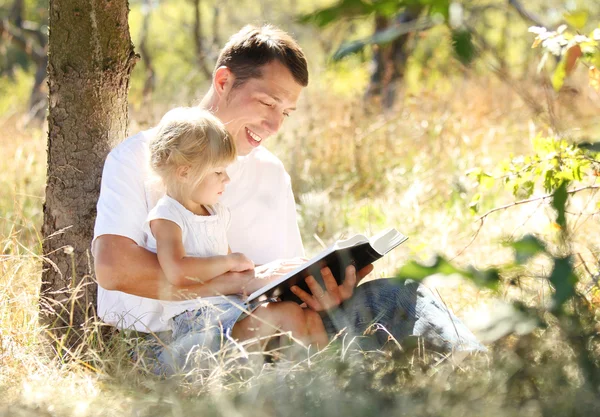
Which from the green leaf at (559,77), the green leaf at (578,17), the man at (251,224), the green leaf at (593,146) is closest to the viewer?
the green leaf at (578,17)

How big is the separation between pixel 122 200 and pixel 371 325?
0.92 m

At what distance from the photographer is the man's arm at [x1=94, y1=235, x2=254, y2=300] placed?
8.66 ft

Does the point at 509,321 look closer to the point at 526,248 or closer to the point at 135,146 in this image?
the point at 526,248

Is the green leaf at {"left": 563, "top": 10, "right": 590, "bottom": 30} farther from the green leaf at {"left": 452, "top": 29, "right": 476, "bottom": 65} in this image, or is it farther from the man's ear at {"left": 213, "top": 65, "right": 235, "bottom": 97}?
the man's ear at {"left": 213, "top": 65, "right": 235, "bottom": 97}

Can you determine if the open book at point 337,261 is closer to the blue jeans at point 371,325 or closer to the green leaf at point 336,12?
the blue jeans at point 371,325

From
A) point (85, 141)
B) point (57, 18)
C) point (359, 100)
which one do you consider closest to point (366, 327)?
point (85, 141)

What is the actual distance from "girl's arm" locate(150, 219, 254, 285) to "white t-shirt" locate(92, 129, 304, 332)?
0.14 m

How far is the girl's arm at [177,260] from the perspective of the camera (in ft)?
8.54

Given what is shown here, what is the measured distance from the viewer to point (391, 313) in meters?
2.84

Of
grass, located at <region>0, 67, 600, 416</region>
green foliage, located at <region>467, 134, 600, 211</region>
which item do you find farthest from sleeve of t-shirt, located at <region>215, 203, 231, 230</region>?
green foliage, located at <region>467, 134, 600, 211</region>

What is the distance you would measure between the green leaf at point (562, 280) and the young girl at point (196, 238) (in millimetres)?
1196

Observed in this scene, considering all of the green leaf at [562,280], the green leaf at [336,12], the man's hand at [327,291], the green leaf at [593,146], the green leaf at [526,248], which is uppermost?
the green leaf at [336,12]

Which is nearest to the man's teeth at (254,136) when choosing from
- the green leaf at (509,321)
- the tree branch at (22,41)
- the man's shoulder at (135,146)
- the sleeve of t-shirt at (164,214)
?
the man's shoulder at (135,146)

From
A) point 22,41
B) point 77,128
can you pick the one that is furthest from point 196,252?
point 22,41
